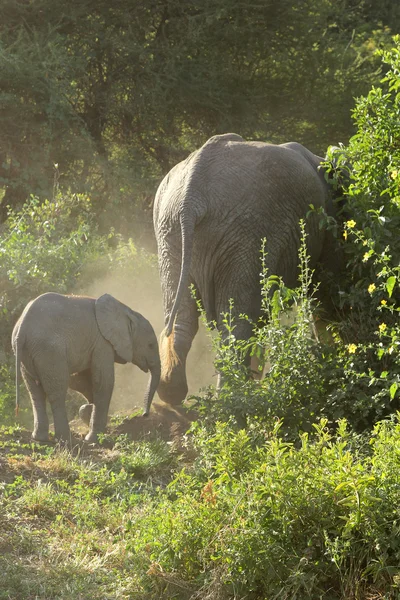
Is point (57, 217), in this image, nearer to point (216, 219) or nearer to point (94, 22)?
point (216, 219)

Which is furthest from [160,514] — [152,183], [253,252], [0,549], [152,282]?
[152,183]

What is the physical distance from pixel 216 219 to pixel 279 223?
0.54m

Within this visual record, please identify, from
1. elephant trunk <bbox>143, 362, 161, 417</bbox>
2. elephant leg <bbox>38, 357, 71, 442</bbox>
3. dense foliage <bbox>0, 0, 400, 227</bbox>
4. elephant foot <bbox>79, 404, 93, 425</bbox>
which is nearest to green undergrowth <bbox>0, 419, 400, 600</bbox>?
elephant leg <bbox>38, 357, 71, 442</bbox>

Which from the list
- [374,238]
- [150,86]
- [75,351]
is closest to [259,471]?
[374,238]

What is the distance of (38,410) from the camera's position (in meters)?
8.04

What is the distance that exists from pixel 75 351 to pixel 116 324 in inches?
19.2

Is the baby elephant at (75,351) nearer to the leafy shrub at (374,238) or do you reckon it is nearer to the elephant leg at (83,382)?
the elephant leg at (83,382)

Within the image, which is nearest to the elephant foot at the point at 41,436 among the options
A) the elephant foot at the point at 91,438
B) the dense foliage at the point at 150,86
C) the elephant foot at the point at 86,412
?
the elephant foot at the point at 91,438

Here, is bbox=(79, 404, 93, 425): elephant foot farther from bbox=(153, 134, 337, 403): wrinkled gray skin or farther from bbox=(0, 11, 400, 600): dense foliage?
bbox=(153, 134, 337, 403): wrinkled gray skin

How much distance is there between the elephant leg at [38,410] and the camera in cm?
793

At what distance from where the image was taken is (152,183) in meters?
17.0

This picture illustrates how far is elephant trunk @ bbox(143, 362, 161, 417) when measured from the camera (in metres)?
8.73

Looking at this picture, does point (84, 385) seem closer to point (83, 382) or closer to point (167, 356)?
point (83, 382)

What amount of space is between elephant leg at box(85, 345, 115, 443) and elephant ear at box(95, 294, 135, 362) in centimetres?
11
